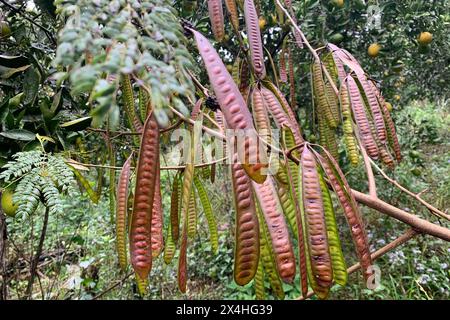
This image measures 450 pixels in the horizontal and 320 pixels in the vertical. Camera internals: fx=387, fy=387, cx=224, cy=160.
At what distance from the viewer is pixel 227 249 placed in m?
2.71

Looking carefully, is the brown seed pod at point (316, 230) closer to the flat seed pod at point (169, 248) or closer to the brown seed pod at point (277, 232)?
the brown seed pod at point (277, 232)

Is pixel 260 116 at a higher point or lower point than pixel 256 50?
lower

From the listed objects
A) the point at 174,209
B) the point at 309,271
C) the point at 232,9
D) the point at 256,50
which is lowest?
the point at 309,271

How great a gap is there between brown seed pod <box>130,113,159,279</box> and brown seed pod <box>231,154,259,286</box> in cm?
9

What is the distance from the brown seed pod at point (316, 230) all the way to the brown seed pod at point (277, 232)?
0.10 feet

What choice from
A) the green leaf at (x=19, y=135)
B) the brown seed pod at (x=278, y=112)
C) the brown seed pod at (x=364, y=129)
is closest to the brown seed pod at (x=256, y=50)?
the brown seed pod at (x=278, y=112)

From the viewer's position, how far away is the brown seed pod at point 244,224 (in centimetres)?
37

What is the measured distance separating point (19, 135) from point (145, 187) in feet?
1.33

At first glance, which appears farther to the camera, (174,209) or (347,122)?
(347,122)

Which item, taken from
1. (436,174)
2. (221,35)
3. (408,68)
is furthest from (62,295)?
(436,174)

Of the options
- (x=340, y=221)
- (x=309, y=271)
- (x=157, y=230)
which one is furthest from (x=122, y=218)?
(x=340, y=221)

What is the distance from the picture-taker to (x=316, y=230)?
43cm

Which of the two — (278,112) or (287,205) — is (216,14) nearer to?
(278,112)

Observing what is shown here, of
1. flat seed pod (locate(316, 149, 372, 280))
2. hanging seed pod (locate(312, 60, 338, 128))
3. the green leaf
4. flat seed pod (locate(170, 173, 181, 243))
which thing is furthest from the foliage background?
flat seed pod (locate(316, 149, 372, 280))
